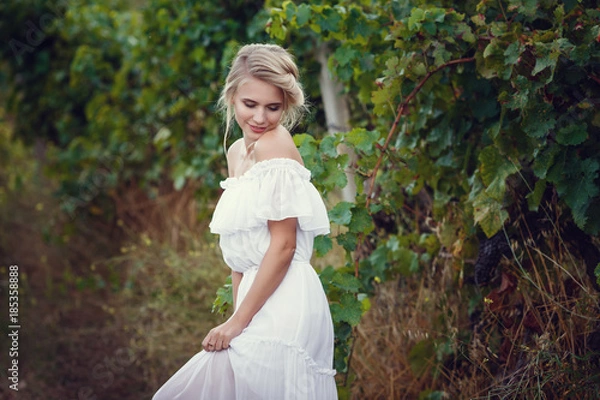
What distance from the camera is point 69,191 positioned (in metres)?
7.26

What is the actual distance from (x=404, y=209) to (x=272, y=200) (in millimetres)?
2159

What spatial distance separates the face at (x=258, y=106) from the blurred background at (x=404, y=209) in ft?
2.06

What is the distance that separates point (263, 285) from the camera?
2.38 metres

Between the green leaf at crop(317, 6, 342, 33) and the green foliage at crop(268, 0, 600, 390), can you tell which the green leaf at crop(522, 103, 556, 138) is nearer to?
the green foliage at crop(268, 0, 600, 390)

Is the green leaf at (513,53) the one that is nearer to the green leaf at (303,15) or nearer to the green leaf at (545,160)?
the green leaf at (545,160)

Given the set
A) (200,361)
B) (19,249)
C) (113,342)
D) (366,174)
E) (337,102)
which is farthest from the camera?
(19,249)

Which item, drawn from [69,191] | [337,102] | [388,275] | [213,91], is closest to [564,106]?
[388,275]

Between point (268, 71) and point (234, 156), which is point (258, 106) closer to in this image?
point (268, 71)

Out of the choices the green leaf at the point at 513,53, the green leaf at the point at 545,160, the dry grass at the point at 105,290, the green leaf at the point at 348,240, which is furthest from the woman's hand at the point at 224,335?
the dry grass at the point at 105,290

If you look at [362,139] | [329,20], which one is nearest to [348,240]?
[362,139]

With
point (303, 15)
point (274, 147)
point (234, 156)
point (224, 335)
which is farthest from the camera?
point (303, 15)

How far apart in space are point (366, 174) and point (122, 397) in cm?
256

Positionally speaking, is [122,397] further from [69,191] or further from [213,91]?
[69,191]

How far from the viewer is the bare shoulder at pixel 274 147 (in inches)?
97.2
